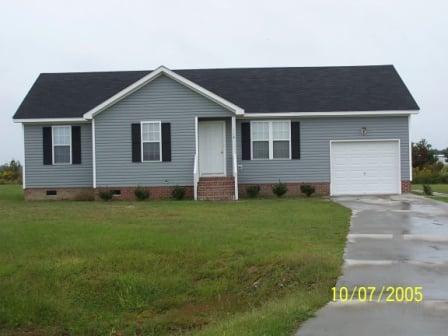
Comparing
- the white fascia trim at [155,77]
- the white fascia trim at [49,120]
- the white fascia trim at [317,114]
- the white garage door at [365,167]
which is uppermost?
the white fascia trim at [155,77]

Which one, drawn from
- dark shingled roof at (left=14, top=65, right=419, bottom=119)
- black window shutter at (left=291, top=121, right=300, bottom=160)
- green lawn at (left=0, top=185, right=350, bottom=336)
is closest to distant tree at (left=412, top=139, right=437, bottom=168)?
dark shingled roof at (left=14, top=65, right=419, bottom=119)

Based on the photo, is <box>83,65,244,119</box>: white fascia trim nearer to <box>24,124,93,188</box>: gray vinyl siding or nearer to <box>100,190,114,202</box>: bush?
<box>24,124,93,188</box>: gray vinyl siding

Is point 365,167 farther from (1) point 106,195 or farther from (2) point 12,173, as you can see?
(2) point 12,173

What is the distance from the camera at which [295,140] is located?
24.3 metres

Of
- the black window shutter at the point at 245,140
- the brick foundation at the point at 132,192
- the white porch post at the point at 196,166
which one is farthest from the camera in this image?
the black window shutter at the point at 245,140

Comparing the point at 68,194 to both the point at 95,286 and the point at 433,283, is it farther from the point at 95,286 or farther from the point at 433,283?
the point at 433,283

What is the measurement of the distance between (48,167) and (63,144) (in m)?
1.10

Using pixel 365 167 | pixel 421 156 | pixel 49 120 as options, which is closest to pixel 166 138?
pixel 49 120

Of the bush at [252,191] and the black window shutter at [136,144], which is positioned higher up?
the black window shutter at [136,144]

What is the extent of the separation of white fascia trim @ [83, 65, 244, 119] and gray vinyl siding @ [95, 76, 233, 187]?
0.72ft

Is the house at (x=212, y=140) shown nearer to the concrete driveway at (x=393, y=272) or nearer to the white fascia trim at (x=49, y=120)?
the white fascia trim at (x=49, y=120)

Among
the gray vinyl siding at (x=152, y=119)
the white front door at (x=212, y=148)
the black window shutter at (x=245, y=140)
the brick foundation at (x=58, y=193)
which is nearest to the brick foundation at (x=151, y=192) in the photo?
the gray vinyl siding at (x=152, y=119)

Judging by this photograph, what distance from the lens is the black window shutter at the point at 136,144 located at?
23.5 meters

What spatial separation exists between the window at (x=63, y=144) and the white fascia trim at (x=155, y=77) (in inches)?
71.4
